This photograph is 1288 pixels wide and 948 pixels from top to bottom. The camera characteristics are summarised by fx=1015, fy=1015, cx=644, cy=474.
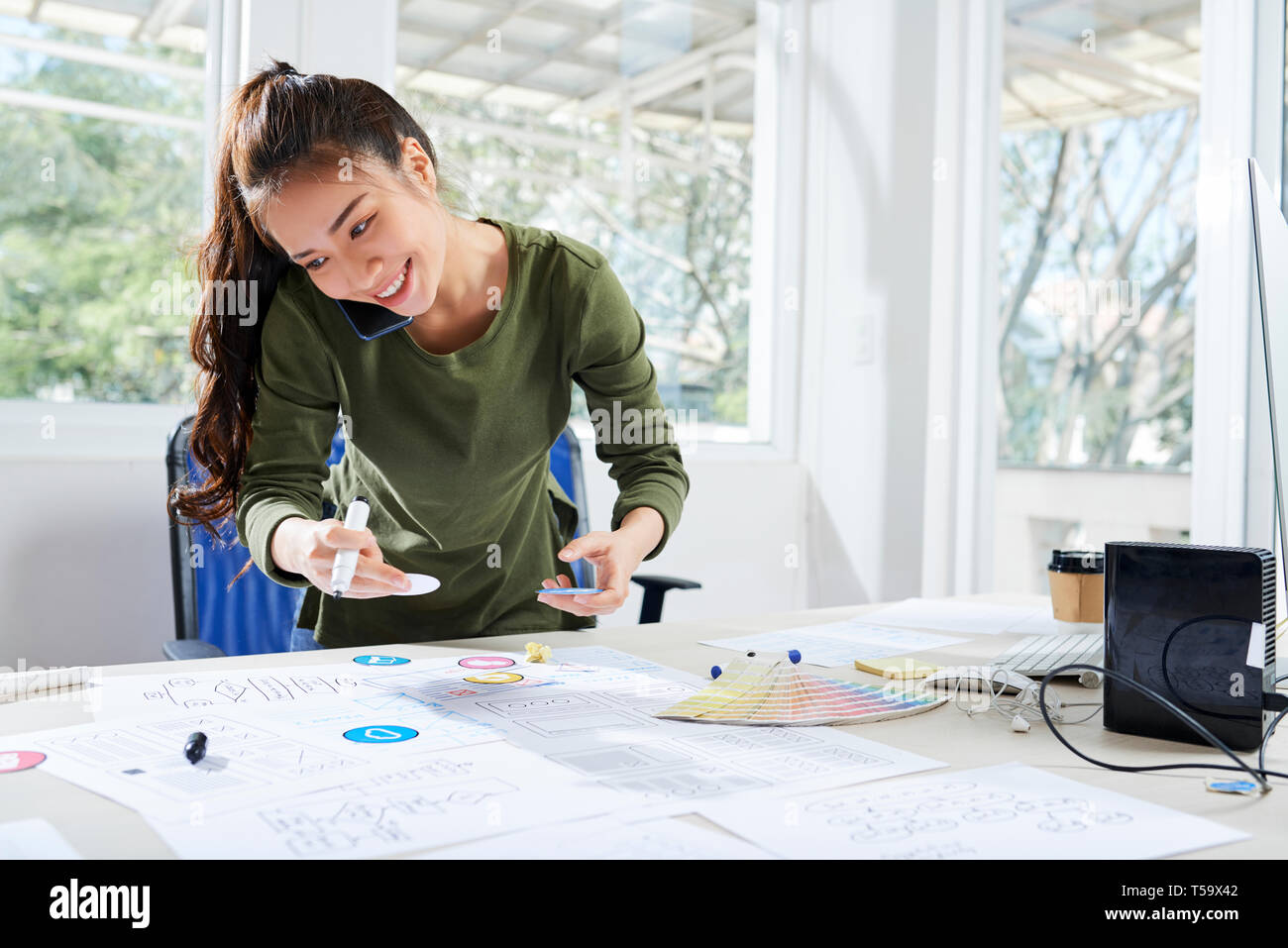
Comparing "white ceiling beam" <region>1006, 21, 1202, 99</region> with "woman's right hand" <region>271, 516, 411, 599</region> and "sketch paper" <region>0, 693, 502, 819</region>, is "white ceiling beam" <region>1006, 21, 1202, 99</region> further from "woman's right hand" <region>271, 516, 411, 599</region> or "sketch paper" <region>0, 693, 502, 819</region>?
"sketch paper" <region>0, 693, 502, 819</region>

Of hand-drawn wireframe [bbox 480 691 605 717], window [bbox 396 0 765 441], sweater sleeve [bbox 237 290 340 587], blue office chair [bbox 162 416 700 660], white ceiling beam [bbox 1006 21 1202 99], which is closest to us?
hand-drawn wireframe [bbox 480 691 605 717]

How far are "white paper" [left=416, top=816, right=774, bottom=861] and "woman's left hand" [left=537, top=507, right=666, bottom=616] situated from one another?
0.42m

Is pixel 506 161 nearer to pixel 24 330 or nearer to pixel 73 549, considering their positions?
pixel 24 330

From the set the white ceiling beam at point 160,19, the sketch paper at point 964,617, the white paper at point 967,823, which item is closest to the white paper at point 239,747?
the white paper at point 967,823

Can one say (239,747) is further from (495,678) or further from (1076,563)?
(1076,563)

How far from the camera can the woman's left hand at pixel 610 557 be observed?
3.43 feet

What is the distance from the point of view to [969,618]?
1485 millimetres

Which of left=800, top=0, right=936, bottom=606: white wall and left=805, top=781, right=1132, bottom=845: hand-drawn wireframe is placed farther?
left=800, top=0, right=936, bottom=606: white wall

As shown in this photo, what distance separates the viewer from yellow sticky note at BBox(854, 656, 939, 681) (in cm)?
106

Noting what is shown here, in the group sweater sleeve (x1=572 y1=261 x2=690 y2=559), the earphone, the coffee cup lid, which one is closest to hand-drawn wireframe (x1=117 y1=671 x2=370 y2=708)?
sweater sleeve (x1=572 y1=261 x2=690 y2=559)

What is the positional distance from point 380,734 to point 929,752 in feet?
1.39

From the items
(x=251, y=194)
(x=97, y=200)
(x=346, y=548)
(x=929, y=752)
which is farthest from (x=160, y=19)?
(x=929, y=752)
